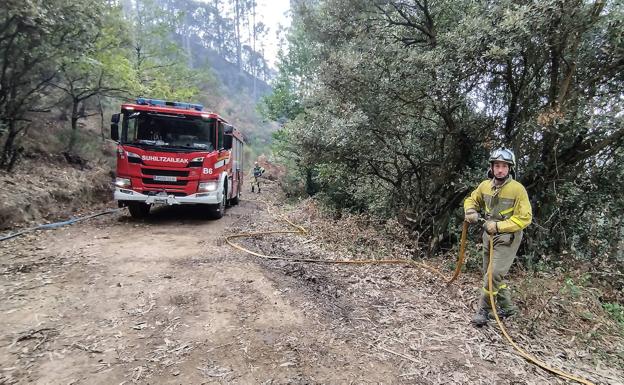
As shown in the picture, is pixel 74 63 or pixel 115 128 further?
pixel 74 63

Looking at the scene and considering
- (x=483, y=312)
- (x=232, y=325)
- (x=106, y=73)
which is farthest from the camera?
(x=106, y=73)

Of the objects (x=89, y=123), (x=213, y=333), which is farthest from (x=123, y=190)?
(x=89, y=123)

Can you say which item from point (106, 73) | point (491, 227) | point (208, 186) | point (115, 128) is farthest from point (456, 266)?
point (106, 73)

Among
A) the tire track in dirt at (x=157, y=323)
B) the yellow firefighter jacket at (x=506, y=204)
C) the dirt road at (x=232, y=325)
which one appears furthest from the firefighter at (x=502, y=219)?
the tire track in dirt at (x=157, y=323)

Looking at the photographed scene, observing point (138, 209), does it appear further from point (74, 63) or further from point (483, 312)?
point (483, 312)

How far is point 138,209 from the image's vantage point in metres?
9.38

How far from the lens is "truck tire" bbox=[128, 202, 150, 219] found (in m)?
9.23

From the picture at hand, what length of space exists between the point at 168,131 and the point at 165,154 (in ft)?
2.34

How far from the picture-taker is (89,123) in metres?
20.3

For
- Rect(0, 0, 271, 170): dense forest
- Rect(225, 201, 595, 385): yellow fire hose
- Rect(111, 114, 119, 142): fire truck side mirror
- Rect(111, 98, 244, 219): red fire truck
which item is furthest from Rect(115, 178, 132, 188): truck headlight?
Rect(0, 0, 271, 170): dense forest

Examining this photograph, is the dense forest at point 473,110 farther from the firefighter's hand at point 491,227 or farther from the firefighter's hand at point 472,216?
the firefighter's hand at point 491,227

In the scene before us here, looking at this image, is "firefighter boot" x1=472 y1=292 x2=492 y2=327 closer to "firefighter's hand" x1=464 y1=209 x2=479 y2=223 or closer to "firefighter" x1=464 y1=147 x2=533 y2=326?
"firefighter" x1=464 y1=147 x2=533 y2=326

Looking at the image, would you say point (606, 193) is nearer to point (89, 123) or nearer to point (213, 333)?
point (213, 333)

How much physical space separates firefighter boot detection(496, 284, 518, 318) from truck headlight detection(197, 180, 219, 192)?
6.84m
